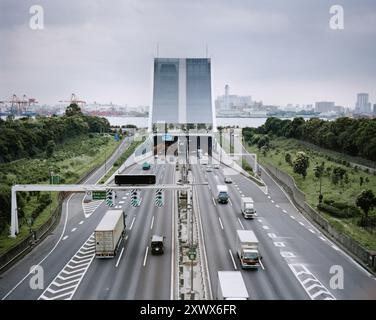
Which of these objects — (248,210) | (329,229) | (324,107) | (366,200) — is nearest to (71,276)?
(248,210)

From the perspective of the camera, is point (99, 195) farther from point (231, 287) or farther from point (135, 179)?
point (231, 287)

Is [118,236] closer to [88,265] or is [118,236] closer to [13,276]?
[88,265]

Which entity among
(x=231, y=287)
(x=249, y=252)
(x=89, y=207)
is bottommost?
(x=89, y=207)

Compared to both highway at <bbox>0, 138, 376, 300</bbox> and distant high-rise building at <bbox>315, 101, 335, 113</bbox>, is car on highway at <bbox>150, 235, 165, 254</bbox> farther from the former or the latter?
distant high-rise building at <bbox>315, 101, 335, 113</bbox>

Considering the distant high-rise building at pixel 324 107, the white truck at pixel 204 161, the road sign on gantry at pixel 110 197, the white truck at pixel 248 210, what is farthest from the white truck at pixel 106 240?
the distant high-rise building at pixel 324 107
